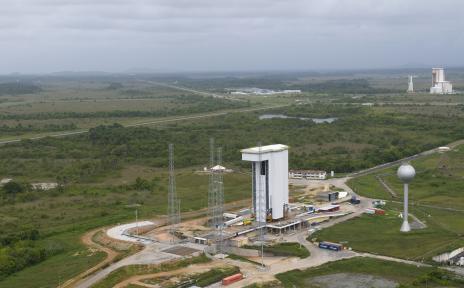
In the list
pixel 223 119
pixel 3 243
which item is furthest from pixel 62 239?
pixel 223 119

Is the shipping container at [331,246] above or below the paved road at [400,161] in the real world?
below

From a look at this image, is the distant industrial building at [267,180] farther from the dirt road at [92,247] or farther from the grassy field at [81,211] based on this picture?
the dirt road at [92,247]

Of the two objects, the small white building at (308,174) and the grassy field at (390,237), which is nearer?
the grassy field at (390,237)

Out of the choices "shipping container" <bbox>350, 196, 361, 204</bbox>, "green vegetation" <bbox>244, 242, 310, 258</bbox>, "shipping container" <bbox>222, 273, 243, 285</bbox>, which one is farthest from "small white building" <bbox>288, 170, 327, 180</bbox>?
"shipping container" <bbox>222, 273, 243, 285</bbox>

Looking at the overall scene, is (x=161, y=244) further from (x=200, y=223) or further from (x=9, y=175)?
(x=9, y=175)

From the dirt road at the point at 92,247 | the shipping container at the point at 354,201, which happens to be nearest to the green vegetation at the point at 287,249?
the dirt road at the point at 92,247

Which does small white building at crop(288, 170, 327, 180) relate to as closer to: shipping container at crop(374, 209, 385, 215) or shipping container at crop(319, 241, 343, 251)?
shipping container at crop(374, 209, 385, 215)

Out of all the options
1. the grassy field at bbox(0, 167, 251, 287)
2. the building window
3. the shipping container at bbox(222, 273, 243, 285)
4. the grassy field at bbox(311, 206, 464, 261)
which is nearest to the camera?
the shipping container at bbox(222, 273, 243, 285)
